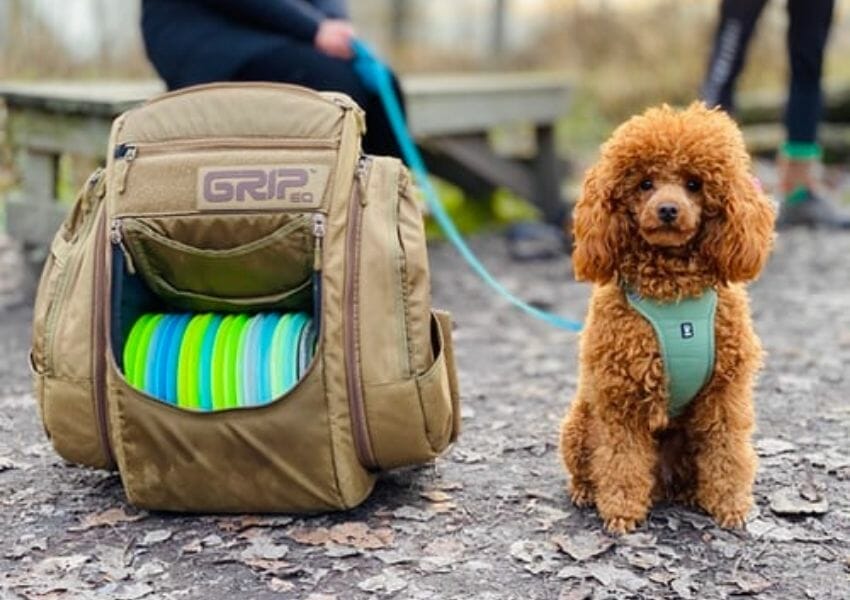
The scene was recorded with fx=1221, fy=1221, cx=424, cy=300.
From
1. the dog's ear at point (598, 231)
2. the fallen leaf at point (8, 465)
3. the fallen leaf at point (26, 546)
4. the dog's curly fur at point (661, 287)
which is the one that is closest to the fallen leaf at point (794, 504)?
the dog's curly fur at point (661, 287)

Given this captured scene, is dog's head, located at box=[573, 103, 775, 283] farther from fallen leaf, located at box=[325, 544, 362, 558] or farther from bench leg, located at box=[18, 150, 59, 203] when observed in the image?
bench leg, located at box=[18, 150, 59, 203]

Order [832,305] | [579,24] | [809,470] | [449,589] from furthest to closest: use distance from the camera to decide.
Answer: [579,24] < [832,305] < [809,470] < [449,589]

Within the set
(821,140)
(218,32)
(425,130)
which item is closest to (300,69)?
(218,32)

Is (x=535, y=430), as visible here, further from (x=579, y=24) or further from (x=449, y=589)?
(x=579, y=24)

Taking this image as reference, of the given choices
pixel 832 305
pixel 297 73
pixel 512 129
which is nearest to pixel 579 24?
pixel 512 129

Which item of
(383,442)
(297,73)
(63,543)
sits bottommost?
(63,543)

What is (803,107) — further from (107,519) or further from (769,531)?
(107,519)

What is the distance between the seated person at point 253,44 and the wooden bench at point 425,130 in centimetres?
43

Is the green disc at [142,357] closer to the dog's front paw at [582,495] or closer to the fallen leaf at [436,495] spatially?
the fallen leaf at [436,495]

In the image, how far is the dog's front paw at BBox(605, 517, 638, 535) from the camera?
9.41 ft

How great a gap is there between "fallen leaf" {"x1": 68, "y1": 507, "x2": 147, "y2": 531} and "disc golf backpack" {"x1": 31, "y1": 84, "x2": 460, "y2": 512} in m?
0.07

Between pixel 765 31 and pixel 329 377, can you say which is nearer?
pixel 329 377

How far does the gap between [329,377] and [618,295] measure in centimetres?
Answer: 70

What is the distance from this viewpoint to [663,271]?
2789mm
